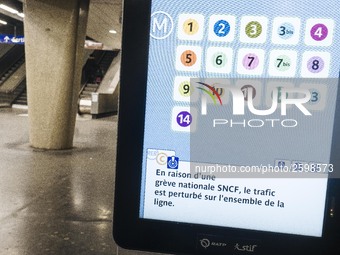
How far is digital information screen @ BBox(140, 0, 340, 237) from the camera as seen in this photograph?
59 cm

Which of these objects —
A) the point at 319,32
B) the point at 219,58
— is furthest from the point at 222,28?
the point at 319,32

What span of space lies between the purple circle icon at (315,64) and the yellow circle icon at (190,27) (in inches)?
7.8

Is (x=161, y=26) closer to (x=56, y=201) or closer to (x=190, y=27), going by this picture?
(x=190, y=27)

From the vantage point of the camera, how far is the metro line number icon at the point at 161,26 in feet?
2.00

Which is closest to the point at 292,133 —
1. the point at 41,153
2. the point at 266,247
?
the point at 266,247

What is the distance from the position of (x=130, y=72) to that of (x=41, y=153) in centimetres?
511

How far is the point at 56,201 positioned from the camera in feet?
9.86

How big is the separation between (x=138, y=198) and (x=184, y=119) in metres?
0.16

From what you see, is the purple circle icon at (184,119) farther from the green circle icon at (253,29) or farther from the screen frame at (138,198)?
the green circle icon at (253,29)

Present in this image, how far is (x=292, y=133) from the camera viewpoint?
593 mm

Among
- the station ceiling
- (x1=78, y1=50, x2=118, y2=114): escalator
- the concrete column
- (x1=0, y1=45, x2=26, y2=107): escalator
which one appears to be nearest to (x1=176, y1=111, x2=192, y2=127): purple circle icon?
the concrete column

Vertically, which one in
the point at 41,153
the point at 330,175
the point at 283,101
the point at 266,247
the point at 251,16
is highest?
the point at 251,16

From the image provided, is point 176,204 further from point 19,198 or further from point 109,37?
point 109,37

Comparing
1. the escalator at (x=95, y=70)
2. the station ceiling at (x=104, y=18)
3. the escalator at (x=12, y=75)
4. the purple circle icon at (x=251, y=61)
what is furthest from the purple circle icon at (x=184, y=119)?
the escalator at (x=12, y=75)
